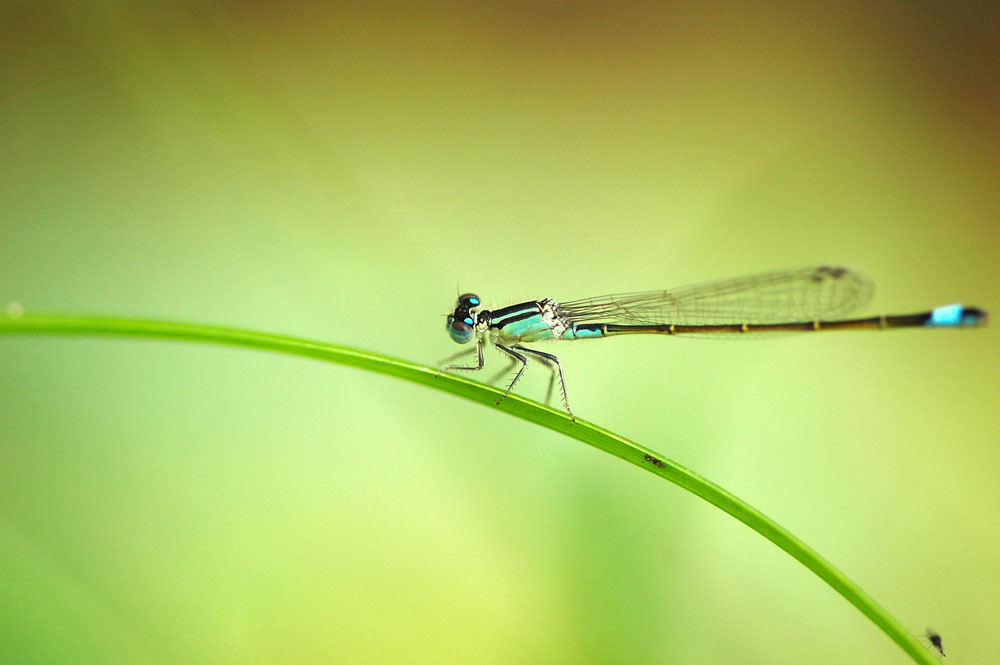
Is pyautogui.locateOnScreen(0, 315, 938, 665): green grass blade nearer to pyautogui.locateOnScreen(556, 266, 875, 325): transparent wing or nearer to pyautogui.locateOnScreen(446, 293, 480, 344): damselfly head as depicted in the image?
pyautogui.locateOnScreen(446, 293, 480, 344): damselfly head

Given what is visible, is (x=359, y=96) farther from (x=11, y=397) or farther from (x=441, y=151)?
(x=11, y=397)

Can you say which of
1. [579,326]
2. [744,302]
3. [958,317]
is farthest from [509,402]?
[744,302]

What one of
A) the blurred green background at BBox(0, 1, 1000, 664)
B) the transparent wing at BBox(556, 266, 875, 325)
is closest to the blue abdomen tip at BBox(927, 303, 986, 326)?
the transparent wing at BBox(556, 266, 875, 325)

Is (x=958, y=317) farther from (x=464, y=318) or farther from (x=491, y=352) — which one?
(x=491, y=352)

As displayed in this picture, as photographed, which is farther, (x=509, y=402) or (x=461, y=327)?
(x=461, y=327)

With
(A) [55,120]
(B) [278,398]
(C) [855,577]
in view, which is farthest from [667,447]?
(A) [55,120]

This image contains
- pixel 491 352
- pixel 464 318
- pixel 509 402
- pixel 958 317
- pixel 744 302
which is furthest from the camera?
pixel 491 352

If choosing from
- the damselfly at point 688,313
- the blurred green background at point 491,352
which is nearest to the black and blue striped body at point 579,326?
the damselfly at point 688,313
